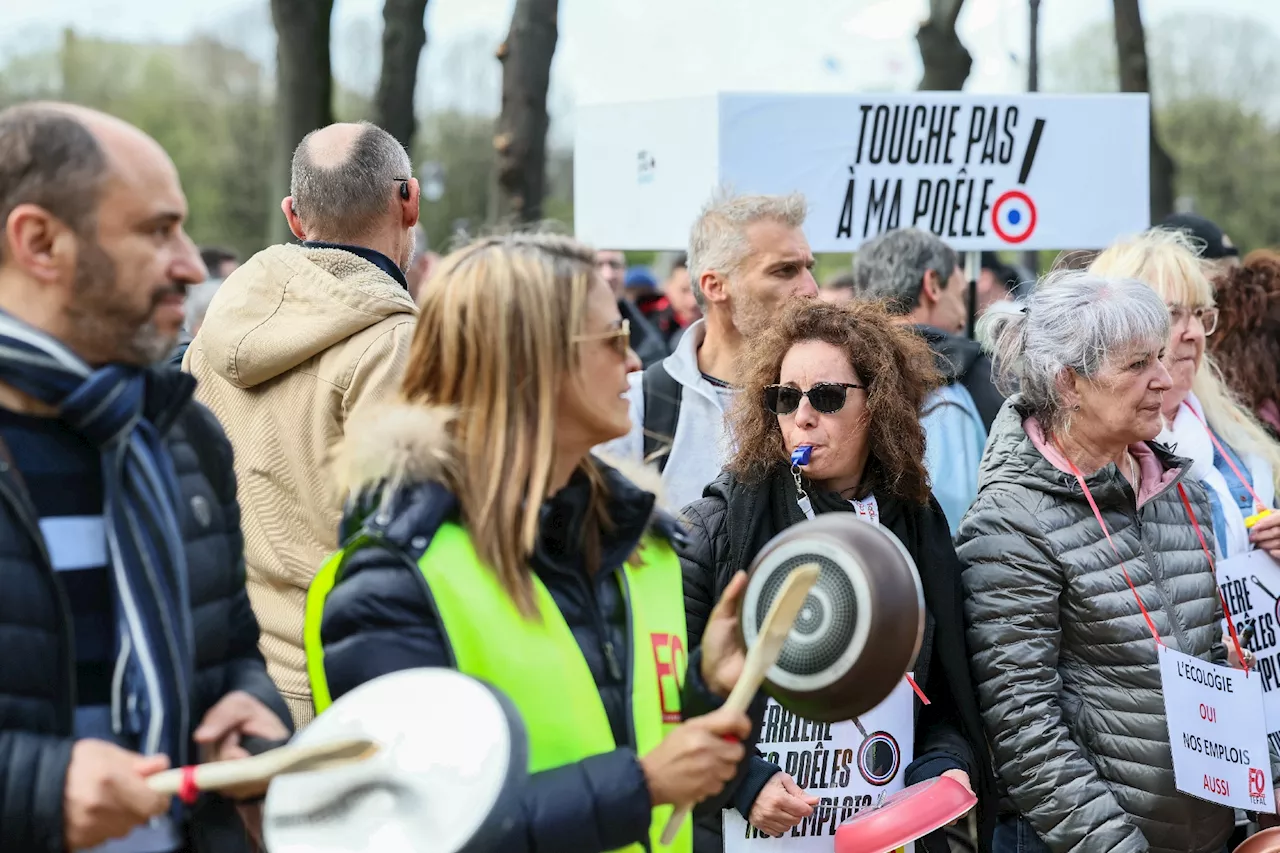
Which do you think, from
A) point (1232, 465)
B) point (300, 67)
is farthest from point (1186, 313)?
point (300, 67)

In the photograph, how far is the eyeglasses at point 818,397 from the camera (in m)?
3.69

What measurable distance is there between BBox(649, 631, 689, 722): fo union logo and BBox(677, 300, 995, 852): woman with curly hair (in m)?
0.94

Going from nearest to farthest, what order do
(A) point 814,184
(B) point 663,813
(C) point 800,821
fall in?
(B) point 663,813 < (C) point 800,821 < (A) point 814,184

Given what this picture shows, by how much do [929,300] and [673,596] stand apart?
333 centimetres

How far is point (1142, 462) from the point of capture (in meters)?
4.00

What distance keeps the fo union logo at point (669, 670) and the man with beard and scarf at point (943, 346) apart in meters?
1.53

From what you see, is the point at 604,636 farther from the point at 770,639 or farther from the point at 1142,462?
the point at 1142,462

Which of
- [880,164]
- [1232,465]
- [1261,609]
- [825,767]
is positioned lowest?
[825,767]

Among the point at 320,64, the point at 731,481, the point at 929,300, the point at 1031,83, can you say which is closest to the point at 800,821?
the point at 731,481

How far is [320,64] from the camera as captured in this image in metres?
12.4

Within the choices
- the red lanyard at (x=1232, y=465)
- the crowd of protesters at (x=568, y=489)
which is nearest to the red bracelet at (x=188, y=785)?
the crowd of protesters at (x=568, y=489)

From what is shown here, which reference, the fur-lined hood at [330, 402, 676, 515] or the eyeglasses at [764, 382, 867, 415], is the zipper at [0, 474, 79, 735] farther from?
the eyeglasses at [764, 382, 867, 415]

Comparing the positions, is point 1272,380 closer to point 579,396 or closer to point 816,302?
point 816,302

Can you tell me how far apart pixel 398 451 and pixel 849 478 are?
1.70 meters
